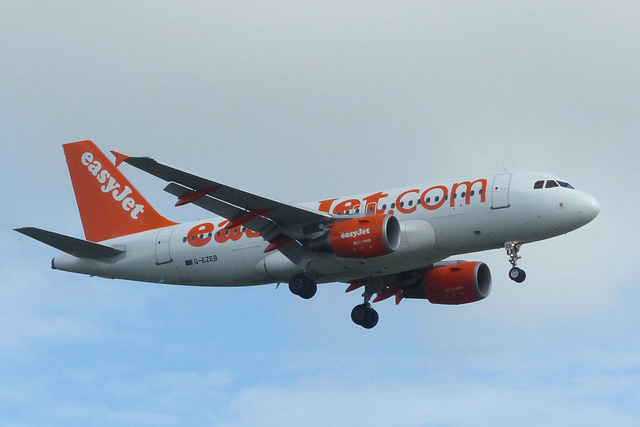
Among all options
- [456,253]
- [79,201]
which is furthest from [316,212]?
[79,201]


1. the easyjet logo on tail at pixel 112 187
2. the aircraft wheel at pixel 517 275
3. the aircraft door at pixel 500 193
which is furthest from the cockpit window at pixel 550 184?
the easyjet logo on tail at pixel 112 187

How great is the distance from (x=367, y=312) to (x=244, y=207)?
8.00m

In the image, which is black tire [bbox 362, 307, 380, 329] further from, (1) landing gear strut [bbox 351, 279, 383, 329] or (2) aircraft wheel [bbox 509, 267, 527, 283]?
(2) aircraft wheel [bbox 509, 267, 527, 283]

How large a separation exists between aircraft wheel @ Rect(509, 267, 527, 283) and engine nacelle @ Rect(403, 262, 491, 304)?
5472 mm

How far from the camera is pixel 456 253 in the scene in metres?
44.7

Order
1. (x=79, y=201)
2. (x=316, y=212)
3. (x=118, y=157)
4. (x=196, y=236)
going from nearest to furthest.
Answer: (x=118, y=157), (x=316, y=212), (x=196, y=236), (x=79, y=201)

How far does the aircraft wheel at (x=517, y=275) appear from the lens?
43.5 m

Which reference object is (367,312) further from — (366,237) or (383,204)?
(366,237)

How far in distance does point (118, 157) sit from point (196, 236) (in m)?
7.71

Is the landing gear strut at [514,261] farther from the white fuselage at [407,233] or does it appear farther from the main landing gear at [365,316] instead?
the main landing gear at [365,316]

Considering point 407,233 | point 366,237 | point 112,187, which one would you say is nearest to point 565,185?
point 407,233

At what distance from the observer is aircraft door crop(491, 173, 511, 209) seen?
43.7m

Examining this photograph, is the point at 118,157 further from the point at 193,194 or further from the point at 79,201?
the point at 79,201

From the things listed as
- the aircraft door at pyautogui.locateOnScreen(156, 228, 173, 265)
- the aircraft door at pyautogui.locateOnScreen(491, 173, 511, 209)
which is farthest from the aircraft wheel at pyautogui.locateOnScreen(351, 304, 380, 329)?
the aircraft door at pyautogui.locateOnScreen(491, 173, 511, 209)
